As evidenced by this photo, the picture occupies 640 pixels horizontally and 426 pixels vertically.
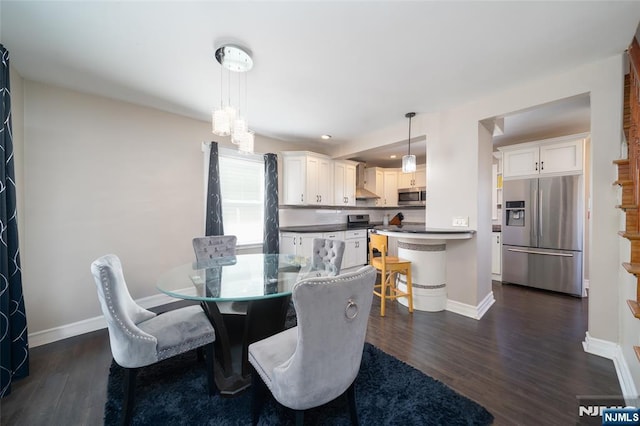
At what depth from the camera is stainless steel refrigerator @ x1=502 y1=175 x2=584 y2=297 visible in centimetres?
346

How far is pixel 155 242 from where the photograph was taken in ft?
9.91

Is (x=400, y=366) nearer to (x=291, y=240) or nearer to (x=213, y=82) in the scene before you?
(x=291, y=240)

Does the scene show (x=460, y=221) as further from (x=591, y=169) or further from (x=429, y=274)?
(x=591, y=169)

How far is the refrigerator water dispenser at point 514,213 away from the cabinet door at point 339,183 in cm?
286

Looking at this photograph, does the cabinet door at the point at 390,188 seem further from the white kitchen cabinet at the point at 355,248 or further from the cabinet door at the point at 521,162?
the cabinet door at the point at 521,162

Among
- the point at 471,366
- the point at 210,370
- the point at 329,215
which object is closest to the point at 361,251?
the point at 329,215

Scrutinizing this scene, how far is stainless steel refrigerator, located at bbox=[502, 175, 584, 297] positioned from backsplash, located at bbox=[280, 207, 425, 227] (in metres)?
1.88

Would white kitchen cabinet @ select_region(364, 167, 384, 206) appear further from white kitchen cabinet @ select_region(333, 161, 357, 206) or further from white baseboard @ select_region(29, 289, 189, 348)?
white baseboard @ select_region(29, 289, 189, 348)

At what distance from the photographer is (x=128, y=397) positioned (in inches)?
53.0

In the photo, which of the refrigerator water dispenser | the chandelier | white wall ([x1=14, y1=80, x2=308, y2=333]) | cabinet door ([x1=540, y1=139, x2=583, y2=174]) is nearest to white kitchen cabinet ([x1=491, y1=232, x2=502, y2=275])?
the refrigerator water dispenser

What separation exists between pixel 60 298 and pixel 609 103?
17.6ft

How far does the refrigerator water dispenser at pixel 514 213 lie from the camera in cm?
394

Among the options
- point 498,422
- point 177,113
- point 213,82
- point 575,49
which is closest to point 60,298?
point 177,113

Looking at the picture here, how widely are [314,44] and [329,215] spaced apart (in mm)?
3713
